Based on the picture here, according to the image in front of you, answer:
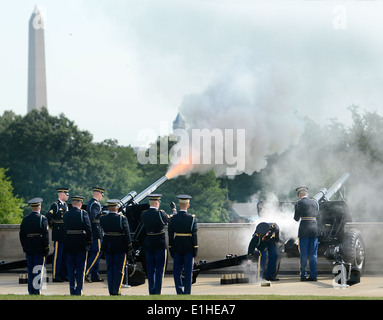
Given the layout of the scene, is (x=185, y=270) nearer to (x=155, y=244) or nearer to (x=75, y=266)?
(x=155, y=244)

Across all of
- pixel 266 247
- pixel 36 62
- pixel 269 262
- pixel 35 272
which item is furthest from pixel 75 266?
pixel 36 62

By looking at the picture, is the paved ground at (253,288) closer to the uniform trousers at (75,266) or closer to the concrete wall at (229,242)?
the uniform trousers at (75,266)

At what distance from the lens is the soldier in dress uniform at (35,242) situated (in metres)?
12.6

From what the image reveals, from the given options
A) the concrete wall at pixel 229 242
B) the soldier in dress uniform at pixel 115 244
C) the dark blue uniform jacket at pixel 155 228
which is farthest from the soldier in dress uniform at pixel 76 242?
the concrete wall at pixel 229 242

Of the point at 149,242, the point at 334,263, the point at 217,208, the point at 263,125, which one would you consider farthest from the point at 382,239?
the point at 217,208

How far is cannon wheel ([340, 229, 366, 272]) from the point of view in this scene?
15.3 m

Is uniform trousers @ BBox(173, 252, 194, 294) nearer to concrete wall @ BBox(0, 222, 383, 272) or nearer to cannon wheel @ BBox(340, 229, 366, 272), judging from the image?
cannon wheel @ BBox(340, 229, 366, 272)

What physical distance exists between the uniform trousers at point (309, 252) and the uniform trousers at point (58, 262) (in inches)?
185

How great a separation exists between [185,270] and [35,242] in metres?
2.54

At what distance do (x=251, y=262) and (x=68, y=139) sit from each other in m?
49.6

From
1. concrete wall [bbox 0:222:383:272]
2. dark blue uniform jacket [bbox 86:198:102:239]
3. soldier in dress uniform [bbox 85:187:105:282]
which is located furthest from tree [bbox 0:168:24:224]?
dark blue uniform jacket [bbox 86:198:102:239]
